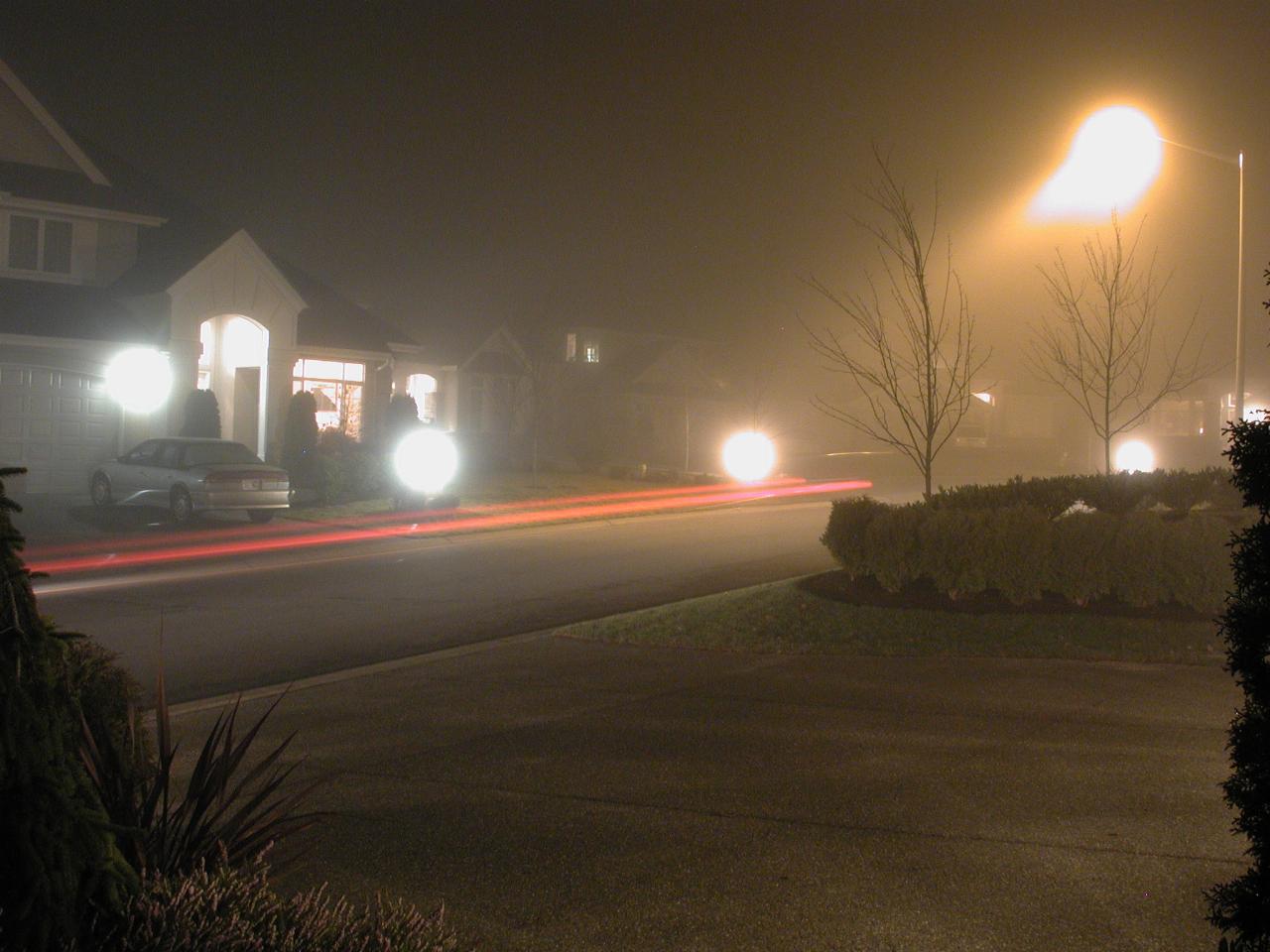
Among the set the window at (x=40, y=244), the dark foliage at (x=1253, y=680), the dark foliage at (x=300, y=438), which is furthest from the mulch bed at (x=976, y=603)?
the window at (x=40, y=244)

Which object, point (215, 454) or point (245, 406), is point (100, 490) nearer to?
point (215, 454)

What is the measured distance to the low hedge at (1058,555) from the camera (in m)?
12.6

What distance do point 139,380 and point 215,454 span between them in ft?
15.2

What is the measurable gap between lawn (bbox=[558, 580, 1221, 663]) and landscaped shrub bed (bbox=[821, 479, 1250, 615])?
1.31 feet

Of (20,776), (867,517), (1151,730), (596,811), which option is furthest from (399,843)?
(867,517)

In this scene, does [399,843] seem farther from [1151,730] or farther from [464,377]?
[464,377]

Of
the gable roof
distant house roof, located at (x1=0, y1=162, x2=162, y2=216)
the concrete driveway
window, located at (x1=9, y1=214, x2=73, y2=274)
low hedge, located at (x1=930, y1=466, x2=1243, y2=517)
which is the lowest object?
the concrete driveway

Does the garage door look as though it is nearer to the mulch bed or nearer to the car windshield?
the car windshield

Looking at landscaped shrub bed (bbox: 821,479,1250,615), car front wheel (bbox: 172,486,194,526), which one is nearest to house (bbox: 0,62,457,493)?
car front wheel (bbox: 172,486,194,526)

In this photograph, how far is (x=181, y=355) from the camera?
94.4 ft

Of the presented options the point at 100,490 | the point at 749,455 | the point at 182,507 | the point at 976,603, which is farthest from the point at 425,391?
the point at 976,603

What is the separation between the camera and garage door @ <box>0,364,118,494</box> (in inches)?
1016

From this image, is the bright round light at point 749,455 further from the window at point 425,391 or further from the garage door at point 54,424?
the garage door at point 54,424

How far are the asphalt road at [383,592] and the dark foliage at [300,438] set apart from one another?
7087 millimetres
